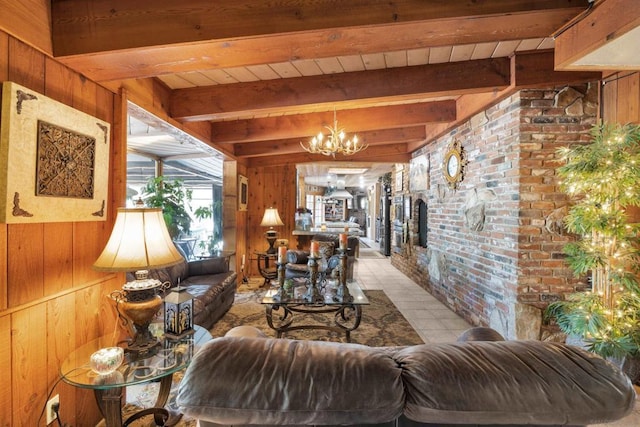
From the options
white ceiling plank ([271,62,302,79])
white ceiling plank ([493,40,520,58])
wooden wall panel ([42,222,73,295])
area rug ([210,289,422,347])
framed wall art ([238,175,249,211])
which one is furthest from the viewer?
framed wall art ([238,175,249,211])

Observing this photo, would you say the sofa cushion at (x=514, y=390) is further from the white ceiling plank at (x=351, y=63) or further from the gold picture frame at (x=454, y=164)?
the gold picture frame at (x=454, y=164)

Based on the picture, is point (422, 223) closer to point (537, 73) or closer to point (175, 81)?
point (537, 73)

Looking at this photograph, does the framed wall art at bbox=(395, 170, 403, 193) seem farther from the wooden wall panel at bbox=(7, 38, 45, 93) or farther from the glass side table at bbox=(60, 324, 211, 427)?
the wooden wall panel at bbox=(7, 38, 45, 93)

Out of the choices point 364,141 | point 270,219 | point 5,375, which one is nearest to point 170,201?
point 270,219

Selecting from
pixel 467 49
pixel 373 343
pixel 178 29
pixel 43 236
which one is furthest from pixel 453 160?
pixel 43 236

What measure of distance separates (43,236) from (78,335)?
595 millimetres

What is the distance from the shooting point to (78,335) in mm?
1549

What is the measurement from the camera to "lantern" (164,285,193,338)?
61.6 inches

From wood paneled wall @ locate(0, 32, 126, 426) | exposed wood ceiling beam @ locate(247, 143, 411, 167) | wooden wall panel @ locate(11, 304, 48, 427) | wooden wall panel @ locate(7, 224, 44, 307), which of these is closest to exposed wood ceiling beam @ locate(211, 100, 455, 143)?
exposed wood ceiling beam @ locate(247, 143, 411, 167)

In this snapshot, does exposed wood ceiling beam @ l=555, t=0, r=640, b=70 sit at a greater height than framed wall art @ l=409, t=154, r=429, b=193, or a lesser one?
greater

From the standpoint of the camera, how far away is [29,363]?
1.29m

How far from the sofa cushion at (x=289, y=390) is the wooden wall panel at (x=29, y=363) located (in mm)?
1010

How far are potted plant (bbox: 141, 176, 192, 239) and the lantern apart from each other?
2.41 meters

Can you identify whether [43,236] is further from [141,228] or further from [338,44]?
[338,44]
